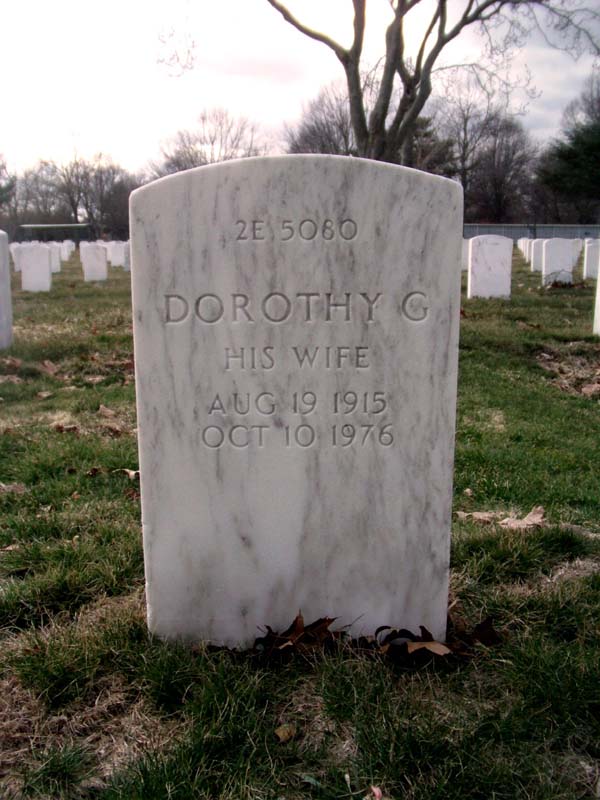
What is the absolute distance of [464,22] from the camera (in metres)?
16.7

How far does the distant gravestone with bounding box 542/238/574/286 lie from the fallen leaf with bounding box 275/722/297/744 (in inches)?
583

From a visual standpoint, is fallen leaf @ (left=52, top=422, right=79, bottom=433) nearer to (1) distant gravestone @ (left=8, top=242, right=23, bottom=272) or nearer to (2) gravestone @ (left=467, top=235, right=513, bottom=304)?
(2) gravestone @ (left=467, top=235, right=513, bottom=304)

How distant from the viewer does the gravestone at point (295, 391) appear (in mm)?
2344

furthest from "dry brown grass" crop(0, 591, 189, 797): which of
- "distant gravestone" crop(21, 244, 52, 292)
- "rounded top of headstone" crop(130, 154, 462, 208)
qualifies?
"distant gravestone" crop(21, 244, 52, 292)

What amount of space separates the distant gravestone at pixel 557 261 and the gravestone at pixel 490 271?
2.90m

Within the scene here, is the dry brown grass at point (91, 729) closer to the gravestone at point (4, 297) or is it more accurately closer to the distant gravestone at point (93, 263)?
the gravestone at point (4, 297)

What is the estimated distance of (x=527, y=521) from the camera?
3471 mm

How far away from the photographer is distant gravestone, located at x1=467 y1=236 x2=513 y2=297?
13.0m

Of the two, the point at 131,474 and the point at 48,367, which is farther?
the point at 48,367

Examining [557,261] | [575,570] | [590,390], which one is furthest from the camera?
[557,261]

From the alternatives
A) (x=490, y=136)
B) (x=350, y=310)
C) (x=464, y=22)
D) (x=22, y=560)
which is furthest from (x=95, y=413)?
(x=490, y=136)

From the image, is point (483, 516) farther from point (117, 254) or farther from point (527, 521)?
point (117, 254)

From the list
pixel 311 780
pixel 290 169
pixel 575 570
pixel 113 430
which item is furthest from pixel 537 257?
pixel 311 780

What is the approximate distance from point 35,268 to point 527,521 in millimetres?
14300
